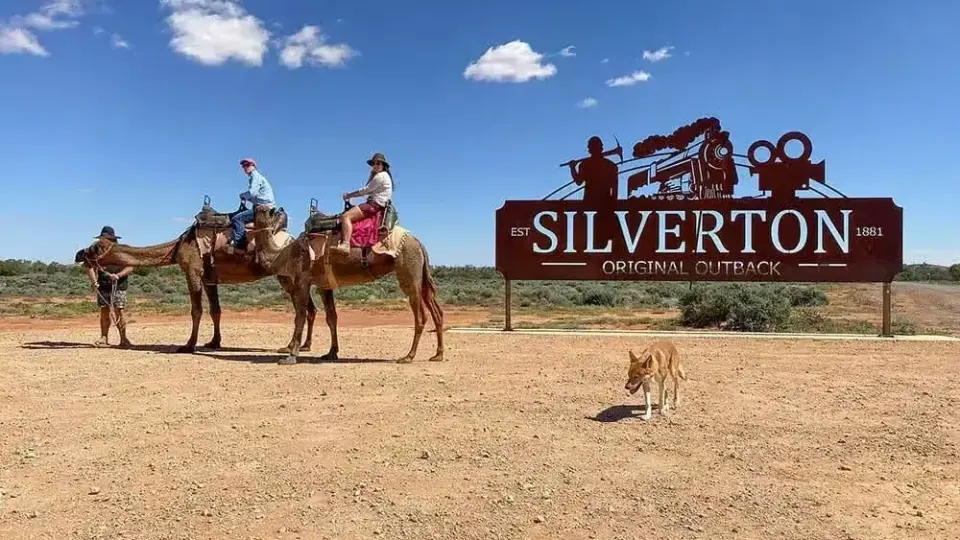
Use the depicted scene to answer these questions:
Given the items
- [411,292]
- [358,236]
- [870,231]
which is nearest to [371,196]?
[358,236]

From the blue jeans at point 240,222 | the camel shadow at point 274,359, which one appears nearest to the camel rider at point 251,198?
the blue jeans at point 240,222

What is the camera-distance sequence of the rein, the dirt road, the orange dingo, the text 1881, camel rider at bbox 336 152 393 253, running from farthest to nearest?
the text 1881 → the rein → camel rider at bbox 336 152 393 253 → the orange dingo → the dirt road

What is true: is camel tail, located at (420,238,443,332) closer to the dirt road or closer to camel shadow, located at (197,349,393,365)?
camel shadow, located at (197,349,393,365)

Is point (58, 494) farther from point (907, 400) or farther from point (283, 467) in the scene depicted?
point (907, 400)

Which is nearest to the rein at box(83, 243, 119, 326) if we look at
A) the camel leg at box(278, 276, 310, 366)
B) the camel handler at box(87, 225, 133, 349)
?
the camel handler at box(87, 225, 133, 349)

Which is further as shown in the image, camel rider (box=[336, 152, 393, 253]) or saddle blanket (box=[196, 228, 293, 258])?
saddle blanket (box=[196, 228, 293, 258])

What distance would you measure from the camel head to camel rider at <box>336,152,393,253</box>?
16.2ft

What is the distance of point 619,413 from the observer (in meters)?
7.82

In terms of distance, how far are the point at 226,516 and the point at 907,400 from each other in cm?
778

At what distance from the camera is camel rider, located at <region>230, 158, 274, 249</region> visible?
12.4m

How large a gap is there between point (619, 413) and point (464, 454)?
2.35 m

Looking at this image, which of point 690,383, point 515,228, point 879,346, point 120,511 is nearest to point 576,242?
point 515,228

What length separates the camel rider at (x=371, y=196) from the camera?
36.9 ft

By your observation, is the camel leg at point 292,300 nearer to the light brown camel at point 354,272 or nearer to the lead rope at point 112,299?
the light brown camel at point 354,272
